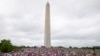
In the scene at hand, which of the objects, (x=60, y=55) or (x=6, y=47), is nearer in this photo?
(x=60, y=55)

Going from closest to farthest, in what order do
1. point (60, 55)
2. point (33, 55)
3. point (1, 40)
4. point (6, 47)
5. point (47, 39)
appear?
1. point (33, 55)
2. point (60, 55)
3. point (6, 47)
4. point (47, 39)
5. point (1, 40)

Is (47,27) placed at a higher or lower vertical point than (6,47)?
higher

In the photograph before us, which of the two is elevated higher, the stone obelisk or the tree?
the stone obelisk

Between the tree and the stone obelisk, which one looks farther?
the stone obelisk

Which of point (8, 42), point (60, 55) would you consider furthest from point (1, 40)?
point (60, 55)

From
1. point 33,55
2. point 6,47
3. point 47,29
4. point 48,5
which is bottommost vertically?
point 33,55

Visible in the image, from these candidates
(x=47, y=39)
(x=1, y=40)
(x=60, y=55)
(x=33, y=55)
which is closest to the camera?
(x=33, y=55)

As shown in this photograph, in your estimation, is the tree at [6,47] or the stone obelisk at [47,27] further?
the stone obelisk at [47,27]

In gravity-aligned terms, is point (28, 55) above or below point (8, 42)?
below

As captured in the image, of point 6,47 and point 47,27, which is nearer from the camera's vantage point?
Answer: point 6,47

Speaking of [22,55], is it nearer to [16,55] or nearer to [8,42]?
[16,55]

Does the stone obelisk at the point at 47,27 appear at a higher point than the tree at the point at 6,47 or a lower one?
higher
